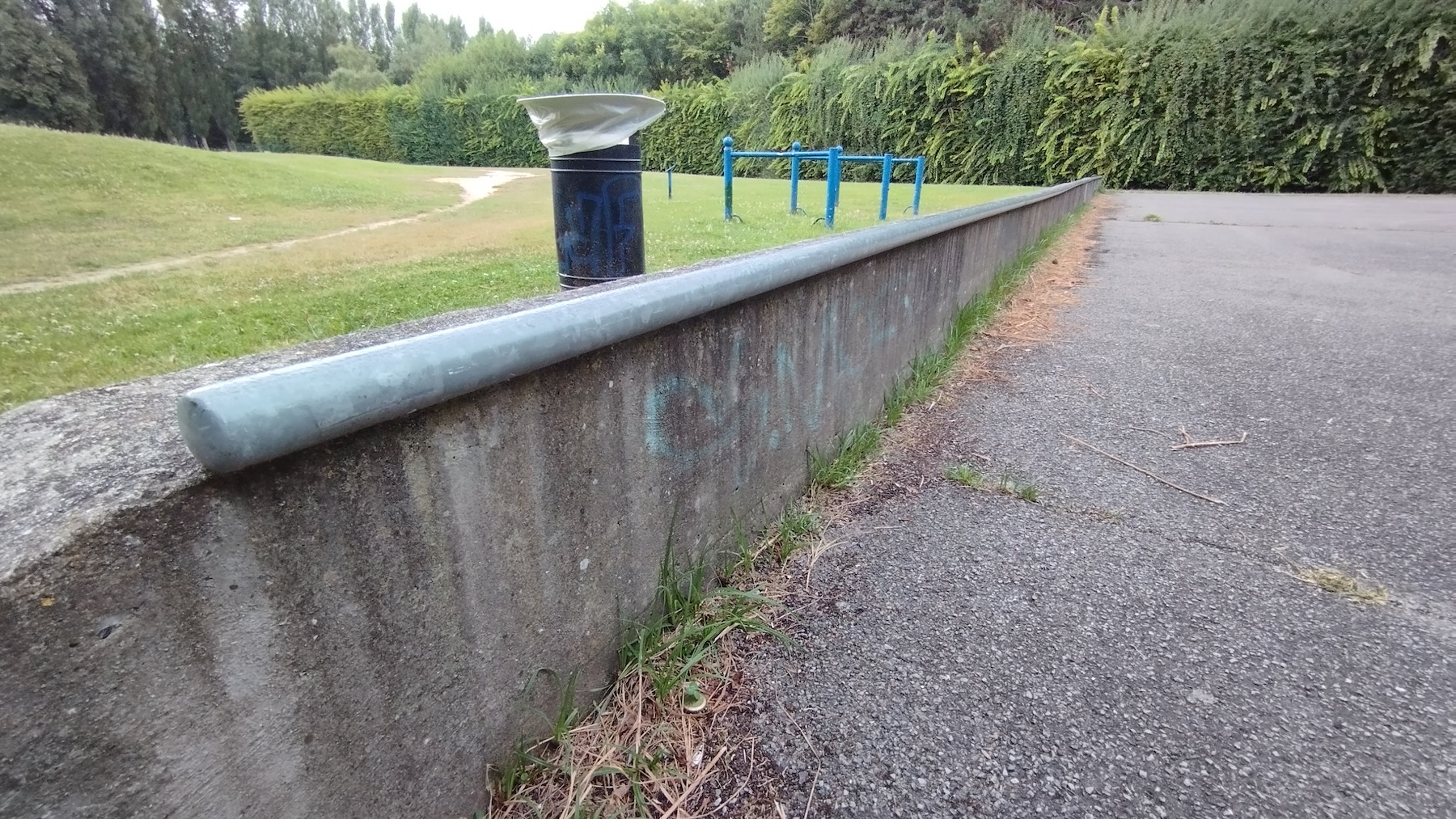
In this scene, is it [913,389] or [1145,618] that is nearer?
[1145,618]

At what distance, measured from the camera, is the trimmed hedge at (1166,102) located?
60.3 ft

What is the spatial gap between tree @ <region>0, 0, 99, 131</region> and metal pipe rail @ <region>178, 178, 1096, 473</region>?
218 ft

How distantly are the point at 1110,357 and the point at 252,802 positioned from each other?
518 cm

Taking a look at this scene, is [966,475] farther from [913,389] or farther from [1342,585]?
[1342,585]

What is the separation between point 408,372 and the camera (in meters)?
1.08

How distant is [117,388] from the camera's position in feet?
4.40

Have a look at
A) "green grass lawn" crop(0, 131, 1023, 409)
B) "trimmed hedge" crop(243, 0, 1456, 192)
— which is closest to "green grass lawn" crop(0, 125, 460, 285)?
"green grass lawn" crop(0, 131, 1023, 409)

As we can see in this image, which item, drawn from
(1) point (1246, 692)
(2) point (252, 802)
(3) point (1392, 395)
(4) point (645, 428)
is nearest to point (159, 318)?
(4) point (645, 428)

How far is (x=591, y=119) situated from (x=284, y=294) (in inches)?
111

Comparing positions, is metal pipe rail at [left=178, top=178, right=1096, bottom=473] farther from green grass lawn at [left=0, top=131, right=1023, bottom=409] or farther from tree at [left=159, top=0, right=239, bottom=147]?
tree at [left=159, top=0, right=239, bottom=147]

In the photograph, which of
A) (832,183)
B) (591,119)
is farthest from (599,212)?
(832,183)

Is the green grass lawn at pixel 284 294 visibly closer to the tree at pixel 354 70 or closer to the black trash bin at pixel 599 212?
the black trash bin at pixel 599 212

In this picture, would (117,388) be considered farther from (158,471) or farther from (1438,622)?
(1438,622)

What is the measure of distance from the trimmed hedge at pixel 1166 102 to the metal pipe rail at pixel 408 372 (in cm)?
2449
